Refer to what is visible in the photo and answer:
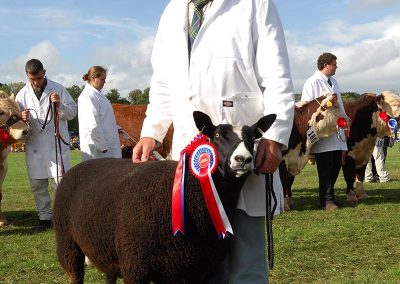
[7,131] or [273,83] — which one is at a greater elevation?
[7,131]

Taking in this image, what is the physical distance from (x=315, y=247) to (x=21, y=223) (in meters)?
5.15

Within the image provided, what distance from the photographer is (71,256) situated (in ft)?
14.2

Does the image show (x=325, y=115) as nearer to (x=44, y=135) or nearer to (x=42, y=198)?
(x=44, y=135)

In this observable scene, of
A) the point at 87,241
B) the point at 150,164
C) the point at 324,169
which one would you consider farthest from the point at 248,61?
the point at 324,169

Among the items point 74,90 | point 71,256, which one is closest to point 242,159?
point 71,256

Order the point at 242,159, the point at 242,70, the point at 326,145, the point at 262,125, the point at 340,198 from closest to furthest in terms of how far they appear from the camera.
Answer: the point at 242,159 → the point at 262,125 → the point at 242,70 → the point at 326,145 → the point at 340,198

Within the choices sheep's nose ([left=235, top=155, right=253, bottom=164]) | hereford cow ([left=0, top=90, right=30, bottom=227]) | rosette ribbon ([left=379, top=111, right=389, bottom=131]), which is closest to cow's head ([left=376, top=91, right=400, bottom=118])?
rosette ribbon ([left=379, top=111, right=389, bottom=131])

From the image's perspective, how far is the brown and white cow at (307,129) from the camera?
9812mm

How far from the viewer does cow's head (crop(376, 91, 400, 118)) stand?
35.7ft

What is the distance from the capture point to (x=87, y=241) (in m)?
3.87

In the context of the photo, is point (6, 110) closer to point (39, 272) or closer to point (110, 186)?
point (39, 272)

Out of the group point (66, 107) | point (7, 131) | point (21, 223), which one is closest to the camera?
point (7, 131)

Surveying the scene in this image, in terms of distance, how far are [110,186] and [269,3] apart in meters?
1.54

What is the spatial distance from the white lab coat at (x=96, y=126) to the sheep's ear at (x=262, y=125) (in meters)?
5.48
